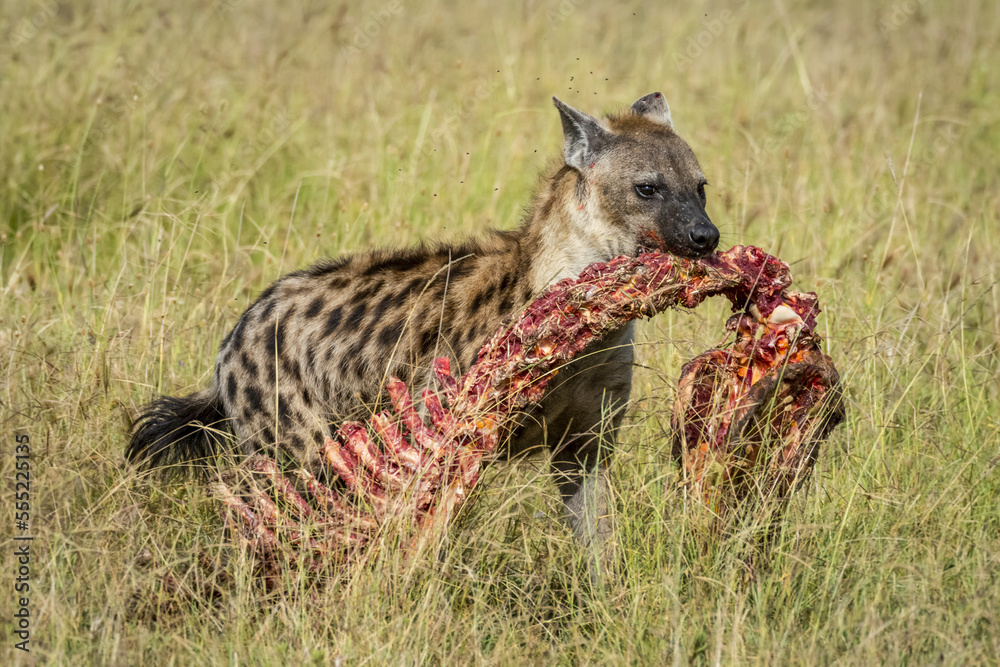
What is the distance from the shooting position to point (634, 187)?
13.4 ft

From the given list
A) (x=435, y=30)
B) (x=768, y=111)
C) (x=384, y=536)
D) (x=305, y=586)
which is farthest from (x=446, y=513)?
(x=435, y=30)

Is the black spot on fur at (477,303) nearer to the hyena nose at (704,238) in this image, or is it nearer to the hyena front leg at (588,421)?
the hyena front leg at (588,421)

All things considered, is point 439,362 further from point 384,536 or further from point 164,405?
point 164,405

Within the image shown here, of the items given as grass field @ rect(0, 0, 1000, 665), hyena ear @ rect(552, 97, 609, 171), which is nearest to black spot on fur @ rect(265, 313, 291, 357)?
grass field @ rect(0, 0, 1000, 665)

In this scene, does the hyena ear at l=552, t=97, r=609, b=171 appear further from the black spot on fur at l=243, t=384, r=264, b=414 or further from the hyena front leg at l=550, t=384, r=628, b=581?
the black spot on fur at l=243, t=384, r=264, b=414

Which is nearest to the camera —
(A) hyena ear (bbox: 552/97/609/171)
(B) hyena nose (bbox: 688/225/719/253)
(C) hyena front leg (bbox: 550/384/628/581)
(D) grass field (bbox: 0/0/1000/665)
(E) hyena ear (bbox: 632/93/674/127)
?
(D) grass field (bbox: 0/0/1000/665)

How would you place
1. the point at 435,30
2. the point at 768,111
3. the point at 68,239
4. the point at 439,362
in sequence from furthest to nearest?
the point at 435,30 → the point at 768,111 → the point at 68,239 → the point at 439,362

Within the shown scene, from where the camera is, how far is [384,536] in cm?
317

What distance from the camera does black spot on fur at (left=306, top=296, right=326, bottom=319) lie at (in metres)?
4.14

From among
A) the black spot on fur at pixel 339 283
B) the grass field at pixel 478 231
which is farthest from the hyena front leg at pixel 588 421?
the black spot on fur at pixel 339 283

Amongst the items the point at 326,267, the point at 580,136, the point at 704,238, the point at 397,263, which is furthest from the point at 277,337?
the point at 704,238

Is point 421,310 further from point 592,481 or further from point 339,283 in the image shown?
point 592,481

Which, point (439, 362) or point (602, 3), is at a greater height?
point (602, 3)

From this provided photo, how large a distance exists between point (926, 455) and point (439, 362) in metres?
1.61
